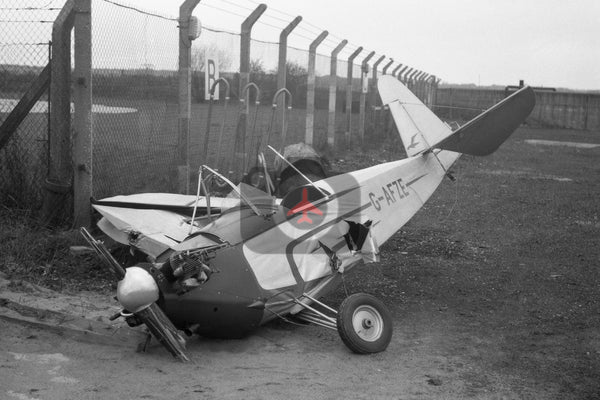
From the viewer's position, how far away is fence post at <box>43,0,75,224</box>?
26.4 ft

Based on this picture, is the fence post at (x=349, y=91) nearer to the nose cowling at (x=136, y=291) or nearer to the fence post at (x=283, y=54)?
the fence post at (x=283, y=54)

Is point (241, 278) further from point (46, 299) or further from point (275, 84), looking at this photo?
point (275, 84)

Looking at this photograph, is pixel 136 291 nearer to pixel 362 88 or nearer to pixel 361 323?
pixel 361 323

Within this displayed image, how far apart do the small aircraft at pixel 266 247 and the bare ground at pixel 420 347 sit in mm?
248

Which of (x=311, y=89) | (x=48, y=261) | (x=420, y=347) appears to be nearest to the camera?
(x=420, y=347)

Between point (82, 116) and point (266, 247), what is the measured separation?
9.48ft

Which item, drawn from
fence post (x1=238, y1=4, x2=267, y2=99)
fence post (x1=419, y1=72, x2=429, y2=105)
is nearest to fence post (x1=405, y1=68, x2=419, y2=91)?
fence post (x1=419, y1=72, x2=429, y2=105)

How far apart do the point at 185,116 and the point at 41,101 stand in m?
1.97

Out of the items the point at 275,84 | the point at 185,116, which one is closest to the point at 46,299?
the point at 185,116

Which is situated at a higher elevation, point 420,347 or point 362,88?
point 362,88

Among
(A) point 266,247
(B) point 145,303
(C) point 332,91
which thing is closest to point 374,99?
(C) point 332,91

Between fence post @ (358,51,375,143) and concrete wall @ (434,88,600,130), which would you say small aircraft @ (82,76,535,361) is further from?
concrete wall @ (434,88,600,130)

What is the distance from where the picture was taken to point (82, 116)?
8.04 meters

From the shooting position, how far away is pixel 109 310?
21.9ft
